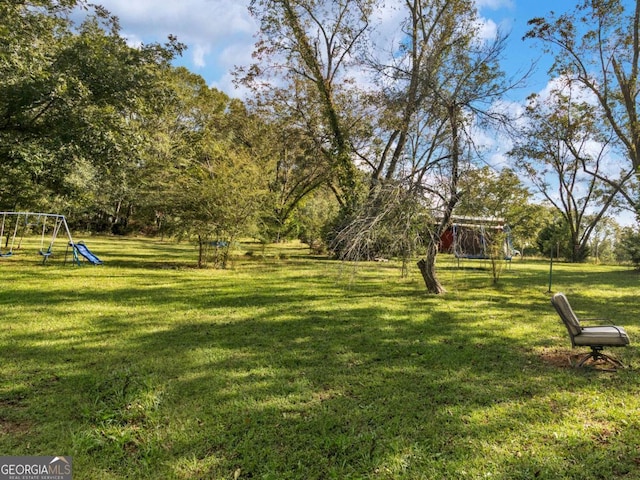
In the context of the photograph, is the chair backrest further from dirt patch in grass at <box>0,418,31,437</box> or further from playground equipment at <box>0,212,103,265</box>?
playground equipment at <box>0,212,103,265</box>

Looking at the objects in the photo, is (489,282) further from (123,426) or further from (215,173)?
(123,426)

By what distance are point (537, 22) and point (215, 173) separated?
39.6ft

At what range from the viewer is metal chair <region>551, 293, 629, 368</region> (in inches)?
173

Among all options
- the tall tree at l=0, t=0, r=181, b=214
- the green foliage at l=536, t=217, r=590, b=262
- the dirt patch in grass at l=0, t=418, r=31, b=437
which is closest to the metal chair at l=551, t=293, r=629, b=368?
the dirt patch in grass at l=0, t=418, r=31, b=437

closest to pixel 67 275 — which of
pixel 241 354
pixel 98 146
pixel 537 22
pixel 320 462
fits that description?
pixel 98 146

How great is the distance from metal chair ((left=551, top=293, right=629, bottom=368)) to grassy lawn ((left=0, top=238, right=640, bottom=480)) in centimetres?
26

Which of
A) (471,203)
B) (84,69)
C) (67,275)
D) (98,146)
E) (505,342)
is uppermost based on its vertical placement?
(84,69)

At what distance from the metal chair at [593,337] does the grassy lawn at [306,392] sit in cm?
26

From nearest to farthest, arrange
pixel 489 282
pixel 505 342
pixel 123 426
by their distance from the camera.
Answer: pixel 123 426, pixel 505 342, pixel 489 282

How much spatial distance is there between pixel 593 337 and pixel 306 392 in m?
3.60

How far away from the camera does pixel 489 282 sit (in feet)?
39.1

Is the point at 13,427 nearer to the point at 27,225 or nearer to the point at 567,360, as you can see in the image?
the point at 567,360

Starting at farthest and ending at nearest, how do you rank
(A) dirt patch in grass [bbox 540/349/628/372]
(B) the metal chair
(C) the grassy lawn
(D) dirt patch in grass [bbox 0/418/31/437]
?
(A) dirt patch in grass [bbox 540/349/628/372] < (B) the metal chair < (D) dirt patch in grass [bbox 0/418/31/437] < (C) the grassy lawn

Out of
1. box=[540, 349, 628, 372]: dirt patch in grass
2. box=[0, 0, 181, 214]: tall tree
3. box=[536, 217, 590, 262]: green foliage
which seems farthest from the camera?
box=[536, 217, 590, 262]: green foliage
